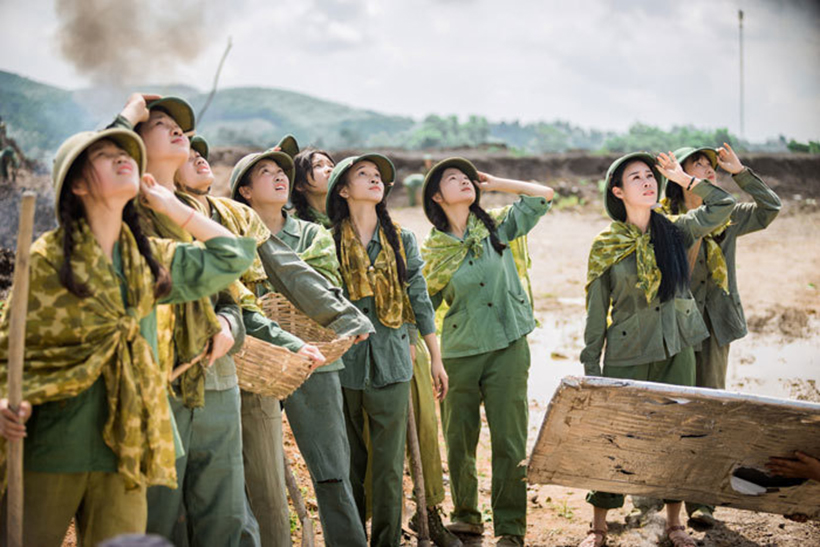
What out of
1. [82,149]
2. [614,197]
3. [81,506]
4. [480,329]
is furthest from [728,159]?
[81,506]

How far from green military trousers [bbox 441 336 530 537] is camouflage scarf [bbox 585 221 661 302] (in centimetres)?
62

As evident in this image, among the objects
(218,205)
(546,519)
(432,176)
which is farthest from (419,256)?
(546,519)

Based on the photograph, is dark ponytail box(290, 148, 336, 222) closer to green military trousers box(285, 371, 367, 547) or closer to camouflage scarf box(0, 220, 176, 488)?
green military trousers box(285, 371, 367, 547)

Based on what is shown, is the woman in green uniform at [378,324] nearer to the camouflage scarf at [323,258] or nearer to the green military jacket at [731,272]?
the camouflage scarf at [323,258]

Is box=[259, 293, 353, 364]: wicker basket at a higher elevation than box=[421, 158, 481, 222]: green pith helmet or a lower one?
lower

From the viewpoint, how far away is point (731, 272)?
591 centimetres

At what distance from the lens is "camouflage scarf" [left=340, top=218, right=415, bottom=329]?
4.89 m

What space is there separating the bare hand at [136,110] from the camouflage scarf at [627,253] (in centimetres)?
278

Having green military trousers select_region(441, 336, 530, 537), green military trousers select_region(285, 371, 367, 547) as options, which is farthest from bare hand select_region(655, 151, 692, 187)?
green military trousers select_region(285, 371, 367, 547)

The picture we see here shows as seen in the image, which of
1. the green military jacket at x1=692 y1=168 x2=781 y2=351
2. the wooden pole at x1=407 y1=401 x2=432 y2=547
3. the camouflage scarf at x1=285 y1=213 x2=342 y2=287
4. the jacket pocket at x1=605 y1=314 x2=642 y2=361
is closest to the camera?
the camouflage scarf at x1=285 y1=213 x2=342 y2=287

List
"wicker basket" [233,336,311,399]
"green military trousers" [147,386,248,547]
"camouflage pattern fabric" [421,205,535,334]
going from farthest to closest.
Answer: "camouflage pattern fabric" [421,205,535,334] → "wicker basket" [233,336,311,399] → "green military trousers" [147,386,248,547]

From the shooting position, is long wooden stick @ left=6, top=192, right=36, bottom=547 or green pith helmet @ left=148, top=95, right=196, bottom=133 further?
green pith helmet @ left=148, top=95, right=196, bottom=133

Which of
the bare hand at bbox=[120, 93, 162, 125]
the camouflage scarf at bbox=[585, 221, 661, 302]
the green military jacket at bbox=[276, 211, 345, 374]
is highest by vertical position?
the bare hand at bbox=[120, 93, 162, 125]

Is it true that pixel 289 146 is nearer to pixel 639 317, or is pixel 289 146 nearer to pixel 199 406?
pixel 639 317
